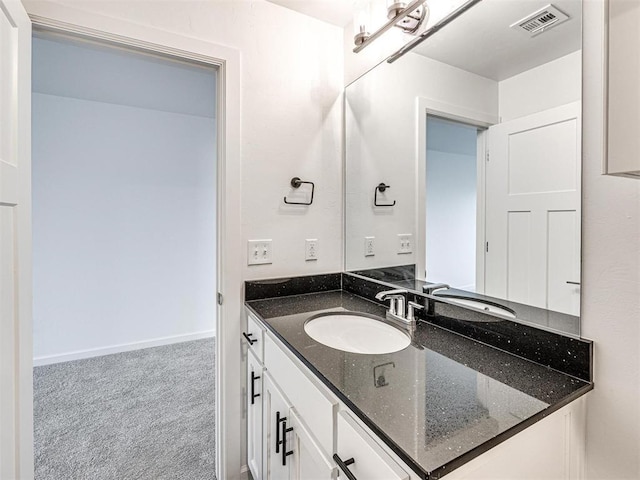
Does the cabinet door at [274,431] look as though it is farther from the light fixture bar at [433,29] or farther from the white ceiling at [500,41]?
the light fixture bar at [433,29]

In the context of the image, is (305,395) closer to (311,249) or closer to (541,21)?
(311,249)

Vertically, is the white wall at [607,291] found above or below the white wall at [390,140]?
below

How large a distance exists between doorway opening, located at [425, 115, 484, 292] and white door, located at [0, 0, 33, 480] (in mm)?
1447

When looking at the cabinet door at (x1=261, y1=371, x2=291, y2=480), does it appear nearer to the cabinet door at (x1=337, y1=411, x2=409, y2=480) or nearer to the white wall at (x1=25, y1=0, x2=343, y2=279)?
the cabinet door at (x1=337, y1=411, x2=409, y2=480)

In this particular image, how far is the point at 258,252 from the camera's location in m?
1.59

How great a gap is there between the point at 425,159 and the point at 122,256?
9.51 ft

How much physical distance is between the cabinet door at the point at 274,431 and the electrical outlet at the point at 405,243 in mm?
829

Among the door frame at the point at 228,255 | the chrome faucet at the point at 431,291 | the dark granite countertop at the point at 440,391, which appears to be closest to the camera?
the dark granite countertop at the point at 440,391

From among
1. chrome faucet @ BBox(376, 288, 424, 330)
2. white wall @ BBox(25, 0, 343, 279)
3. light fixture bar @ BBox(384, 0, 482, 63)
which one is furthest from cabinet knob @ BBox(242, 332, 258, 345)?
light fixture bar @ BBox(384, 0, 482, 63)

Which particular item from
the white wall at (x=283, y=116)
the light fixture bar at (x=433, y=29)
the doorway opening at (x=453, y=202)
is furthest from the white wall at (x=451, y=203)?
the white wall at (x=283, y=116)

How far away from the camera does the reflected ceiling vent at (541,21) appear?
89 centimetres

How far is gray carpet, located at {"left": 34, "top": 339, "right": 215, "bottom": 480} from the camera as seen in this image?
161 cm

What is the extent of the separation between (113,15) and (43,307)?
→ 2.62 m

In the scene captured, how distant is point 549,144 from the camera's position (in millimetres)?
928
